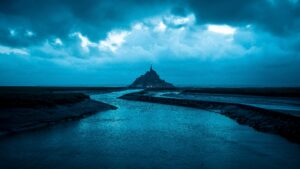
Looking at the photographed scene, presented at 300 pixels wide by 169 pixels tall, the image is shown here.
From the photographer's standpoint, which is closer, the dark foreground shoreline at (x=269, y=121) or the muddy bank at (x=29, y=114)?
the dark foreground shoreline at (x=269, y=121)

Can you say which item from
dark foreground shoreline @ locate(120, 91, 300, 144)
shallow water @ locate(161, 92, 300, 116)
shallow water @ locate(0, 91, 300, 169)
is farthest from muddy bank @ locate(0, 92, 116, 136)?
shallow water @ locate(161, 92, 300, 116)

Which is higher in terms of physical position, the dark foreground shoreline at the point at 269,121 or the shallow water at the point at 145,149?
the dark foreground shoreline at the point at 269,121

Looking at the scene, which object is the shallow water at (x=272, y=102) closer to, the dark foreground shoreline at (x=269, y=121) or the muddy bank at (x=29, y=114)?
the dark foreground shoreline at (x=269, y=121)

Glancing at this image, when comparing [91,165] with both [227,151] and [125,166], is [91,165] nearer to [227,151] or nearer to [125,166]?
[125,166]

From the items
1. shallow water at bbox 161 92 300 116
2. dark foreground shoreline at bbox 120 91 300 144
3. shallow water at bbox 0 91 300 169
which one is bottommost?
shallow water at bbox 0 91 300 169

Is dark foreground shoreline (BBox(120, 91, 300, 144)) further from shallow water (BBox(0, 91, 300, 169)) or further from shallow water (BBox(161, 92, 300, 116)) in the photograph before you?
shallow water (BBox(161, 92, 300, 116))

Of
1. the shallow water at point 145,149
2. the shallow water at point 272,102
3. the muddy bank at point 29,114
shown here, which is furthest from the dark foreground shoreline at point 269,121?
the muddy bank at point 29,114

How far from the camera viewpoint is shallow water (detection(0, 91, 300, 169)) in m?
12.4

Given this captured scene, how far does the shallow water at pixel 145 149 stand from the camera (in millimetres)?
12430

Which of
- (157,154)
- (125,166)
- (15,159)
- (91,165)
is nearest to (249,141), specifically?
(157,154)

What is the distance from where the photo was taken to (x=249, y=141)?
57.3 ft

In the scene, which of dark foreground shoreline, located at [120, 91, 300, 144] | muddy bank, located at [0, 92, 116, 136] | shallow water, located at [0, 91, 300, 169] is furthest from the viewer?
muddy bank, located at [0, 92, 116, 136]

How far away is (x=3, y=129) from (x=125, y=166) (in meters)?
13.2

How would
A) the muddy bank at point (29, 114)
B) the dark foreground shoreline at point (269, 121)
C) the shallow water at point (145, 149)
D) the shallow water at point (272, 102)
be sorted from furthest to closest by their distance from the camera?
the shallow water at point (272, 102) → the muddy bank at point (29, 114) → the dark foreground shoreline at point (269, 121) → the shallow water at point (145, 149)
